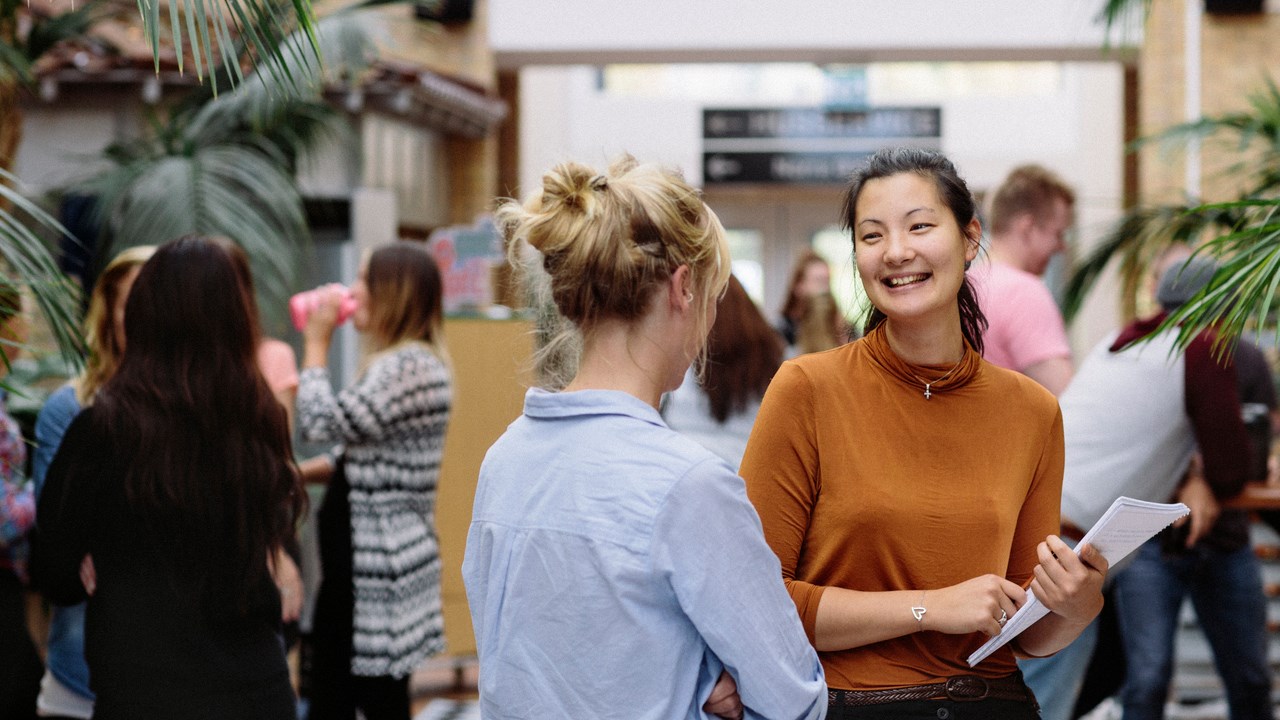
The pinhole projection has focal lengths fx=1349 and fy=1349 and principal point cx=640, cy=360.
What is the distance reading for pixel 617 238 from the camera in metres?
1.41

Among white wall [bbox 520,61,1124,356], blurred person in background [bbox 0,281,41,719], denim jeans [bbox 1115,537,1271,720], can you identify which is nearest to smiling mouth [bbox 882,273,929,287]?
blurred person in background [bbox 0,281,41,719]

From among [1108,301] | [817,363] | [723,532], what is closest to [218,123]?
[817,363]

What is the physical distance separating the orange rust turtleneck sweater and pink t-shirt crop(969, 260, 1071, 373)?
1482 millimetres

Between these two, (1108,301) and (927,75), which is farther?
(927,75)

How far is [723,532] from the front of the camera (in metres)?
1.33

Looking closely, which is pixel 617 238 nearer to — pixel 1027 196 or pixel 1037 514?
pixel 1037 514

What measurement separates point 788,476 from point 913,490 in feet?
0.51

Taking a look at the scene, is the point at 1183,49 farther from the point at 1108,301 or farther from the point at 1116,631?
the point at 1116,631

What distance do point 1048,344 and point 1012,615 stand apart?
1.68 metres

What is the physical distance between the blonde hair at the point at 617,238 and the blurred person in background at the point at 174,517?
Result: 1124mm

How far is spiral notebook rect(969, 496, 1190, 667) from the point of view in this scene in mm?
1481

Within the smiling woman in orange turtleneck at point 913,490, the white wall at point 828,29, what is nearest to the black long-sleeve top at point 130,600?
the smiling woman in orange turtleneck at point 913,490

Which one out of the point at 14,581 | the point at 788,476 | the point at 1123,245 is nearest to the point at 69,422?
the point at 14,581

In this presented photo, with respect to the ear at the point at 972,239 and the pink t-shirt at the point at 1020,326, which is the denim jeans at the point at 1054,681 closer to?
the pink t-shirt at the point at 1020,326
